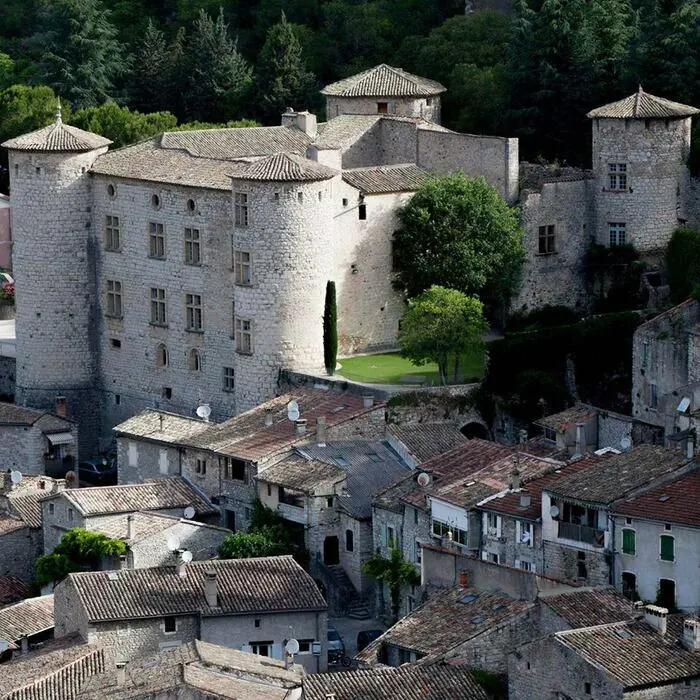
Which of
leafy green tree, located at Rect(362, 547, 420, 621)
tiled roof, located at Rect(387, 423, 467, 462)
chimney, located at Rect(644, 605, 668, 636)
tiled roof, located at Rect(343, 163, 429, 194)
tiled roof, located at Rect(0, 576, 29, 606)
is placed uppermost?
tiled roof, located at Rect(343, 163, 429, 194)

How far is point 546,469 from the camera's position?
7625cm

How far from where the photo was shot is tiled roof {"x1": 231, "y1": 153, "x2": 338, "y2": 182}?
281ft

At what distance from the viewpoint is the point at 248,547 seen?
78.4 metres

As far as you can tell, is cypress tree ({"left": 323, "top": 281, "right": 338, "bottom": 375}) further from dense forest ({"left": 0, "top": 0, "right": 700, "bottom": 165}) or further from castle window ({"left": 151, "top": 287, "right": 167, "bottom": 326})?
dense forest ({"left": 0, "top": 0, "right": 700, "bottom": 165})

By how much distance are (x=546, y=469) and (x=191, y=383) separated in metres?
16.8

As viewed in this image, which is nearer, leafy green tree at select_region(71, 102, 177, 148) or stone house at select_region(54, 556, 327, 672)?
stone house at select_region(54, 556, 327, 672)

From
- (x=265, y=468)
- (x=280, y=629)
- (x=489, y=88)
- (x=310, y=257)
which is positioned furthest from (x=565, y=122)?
(x=280, y=629)

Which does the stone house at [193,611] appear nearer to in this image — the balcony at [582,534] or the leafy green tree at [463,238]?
the balcony at [582,534]

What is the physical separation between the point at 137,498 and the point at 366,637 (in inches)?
352

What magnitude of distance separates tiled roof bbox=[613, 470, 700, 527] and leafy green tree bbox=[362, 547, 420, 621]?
646 cm

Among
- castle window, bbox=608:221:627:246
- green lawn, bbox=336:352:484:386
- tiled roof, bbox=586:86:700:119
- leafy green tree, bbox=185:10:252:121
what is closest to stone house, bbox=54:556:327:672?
green lawn, bbox=336:352:484:386

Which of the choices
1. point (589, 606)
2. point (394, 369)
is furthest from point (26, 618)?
point (394, 369)

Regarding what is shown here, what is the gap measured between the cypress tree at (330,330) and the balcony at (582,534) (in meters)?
15.1

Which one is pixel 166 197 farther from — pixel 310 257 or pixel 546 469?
pixel 546 469
